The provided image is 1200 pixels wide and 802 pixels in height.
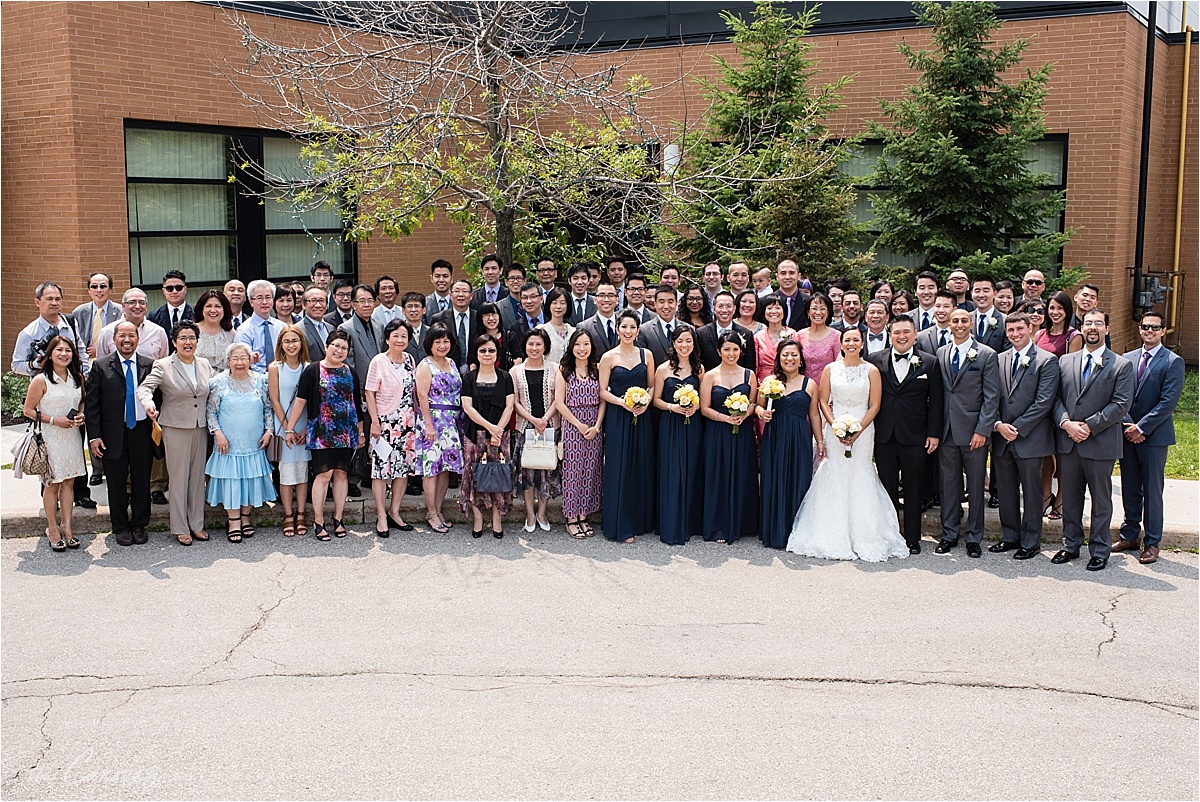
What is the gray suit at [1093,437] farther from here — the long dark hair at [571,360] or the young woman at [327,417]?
the young woman at [327,417]

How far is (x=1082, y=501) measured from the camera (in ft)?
30.3

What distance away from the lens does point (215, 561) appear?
29.8ft

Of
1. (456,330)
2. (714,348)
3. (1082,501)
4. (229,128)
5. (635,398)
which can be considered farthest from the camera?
(229,128)

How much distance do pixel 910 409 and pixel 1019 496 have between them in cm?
116

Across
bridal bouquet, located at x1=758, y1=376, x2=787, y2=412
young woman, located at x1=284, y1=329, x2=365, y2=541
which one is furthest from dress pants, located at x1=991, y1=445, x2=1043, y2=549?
young woman, located at x1=284, y1=329, x2=365, y2=541

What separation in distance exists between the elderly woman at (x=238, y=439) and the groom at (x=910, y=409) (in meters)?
5.31

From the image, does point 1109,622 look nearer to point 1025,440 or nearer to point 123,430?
point 1025,440

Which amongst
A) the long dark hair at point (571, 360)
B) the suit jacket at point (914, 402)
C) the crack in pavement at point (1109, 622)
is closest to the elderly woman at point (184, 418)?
the long dark hair at point (571, 360)

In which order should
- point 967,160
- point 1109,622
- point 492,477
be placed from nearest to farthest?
point 1109,622
point 492,477
point 967,160

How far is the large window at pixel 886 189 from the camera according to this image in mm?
16391

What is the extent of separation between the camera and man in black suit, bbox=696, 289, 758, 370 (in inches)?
403

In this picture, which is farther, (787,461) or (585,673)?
(787,461)

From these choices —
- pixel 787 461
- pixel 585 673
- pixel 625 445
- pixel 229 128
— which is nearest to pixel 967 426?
pixel 787 461

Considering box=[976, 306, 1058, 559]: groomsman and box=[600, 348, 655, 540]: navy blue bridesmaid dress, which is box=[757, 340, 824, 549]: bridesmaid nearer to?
box=[600, 348, 655, 540]: navy blue bridesmaid dress
